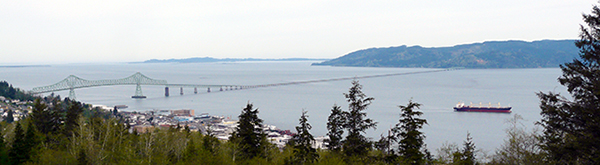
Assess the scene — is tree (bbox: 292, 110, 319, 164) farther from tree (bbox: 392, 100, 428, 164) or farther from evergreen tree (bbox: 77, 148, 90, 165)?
evergreen tree (bbox: 77, 148, 90, 165)

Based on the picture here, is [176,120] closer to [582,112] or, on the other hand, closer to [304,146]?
[304,146]

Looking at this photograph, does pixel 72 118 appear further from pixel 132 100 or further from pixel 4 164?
pixel 132 100

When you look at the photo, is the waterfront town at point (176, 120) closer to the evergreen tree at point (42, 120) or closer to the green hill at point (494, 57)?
the evergreen tree at point (42, 120)

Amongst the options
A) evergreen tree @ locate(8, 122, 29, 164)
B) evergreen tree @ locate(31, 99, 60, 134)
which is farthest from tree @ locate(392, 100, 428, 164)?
evergreen tree @ locate(31, 99, 60, 134)

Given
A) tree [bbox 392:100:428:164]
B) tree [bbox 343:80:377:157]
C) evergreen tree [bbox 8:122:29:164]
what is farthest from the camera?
evergreen tree [bbox 8:122:29:164]

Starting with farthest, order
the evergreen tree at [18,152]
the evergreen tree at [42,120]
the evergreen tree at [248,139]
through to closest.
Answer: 1. the evergreen tree at [42,120]
2. the evergreen tree at [248,139]
3. the evergreen tree at [18,152]

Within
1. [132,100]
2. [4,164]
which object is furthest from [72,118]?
[132,100]

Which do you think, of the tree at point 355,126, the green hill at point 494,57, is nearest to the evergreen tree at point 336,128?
the tree at point 355,126

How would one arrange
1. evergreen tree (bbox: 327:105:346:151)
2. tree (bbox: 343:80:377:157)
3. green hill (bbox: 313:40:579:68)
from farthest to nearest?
green hill (bbox: 313:40:579:68), evergreen tree (bbox: 327:105:346:151), tree (bbox: 343:80:377:157)

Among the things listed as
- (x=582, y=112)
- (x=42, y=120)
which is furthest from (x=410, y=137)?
(x=42, y=120)

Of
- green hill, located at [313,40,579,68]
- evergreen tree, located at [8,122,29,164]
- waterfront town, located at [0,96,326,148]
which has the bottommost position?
waterfront town, located at [0,96,326,148]
